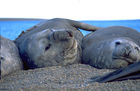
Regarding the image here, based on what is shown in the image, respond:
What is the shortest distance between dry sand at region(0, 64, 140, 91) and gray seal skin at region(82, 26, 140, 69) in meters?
0.26

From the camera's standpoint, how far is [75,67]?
3.20m

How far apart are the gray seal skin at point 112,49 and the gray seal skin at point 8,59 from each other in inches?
40.6

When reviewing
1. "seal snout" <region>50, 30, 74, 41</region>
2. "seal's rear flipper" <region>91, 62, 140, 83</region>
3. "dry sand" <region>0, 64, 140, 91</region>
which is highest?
"seal snout" <region>50, 30, 74, 41</region>

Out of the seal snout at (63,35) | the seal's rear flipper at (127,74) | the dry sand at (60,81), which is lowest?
the dry sand at (60,81)

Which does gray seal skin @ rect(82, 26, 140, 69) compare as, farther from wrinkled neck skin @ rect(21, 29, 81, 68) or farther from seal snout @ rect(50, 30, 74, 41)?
seal snout @ rect(50, 30, 74, 41)

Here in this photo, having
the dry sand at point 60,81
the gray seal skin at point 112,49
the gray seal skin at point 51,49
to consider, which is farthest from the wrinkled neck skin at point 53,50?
the gray seal skin at point 112,49

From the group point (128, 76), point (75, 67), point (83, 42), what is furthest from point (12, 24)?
point (128, 76)

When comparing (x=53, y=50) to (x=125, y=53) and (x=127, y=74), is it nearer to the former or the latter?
(x=125, y=53)

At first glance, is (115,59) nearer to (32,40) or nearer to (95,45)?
(95,45)

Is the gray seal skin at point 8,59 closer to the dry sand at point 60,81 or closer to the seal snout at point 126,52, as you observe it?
the dry sand at point 60,81

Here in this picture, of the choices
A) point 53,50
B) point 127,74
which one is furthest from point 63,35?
point 127,74

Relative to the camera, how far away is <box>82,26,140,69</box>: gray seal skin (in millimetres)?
3076

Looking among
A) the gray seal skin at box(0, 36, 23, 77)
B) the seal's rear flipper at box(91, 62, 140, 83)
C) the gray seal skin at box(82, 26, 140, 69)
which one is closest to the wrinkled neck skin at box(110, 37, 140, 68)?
the gray seal skin at box(82, 26, 140, 69)

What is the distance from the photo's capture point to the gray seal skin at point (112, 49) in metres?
3.08
